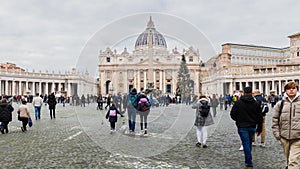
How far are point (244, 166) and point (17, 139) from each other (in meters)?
7.00

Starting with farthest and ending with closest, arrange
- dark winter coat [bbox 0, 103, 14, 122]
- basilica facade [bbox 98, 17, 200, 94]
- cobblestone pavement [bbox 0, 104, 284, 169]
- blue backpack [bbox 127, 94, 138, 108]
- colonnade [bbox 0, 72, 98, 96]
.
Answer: colonnade [bbox 0, 72, 98, 96]
basilica facade [bbox 98, 17, 200, 94]
dark winter coat [bbox 0, 103, 14, 122]
blue backpack [bbox 127, 94, 138, 108]
cobblestone pavement [bbox 0, 104, 284, 169]

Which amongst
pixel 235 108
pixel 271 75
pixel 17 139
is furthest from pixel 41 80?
pixel 235 108

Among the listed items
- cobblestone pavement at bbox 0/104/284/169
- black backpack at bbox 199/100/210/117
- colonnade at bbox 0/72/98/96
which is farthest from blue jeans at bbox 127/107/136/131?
colonnade at bbox 0/72/98/96

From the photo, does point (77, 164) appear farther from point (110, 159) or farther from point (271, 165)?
point (271, 165)

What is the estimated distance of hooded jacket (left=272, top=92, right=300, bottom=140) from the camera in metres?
4.74

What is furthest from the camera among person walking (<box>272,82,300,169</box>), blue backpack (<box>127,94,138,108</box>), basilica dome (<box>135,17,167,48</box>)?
basilica dome (<box>135,17,167,48</box>)

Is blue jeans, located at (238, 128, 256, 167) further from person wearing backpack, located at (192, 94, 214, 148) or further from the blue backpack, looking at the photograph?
the blue backpack

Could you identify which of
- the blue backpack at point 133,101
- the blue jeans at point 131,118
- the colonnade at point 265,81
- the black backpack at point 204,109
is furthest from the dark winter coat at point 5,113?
the colonnade at point 265,81

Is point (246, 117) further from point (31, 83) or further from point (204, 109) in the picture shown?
point (31, 83)

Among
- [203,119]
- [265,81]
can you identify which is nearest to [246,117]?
[203,119]

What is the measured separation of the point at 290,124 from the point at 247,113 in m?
1.26

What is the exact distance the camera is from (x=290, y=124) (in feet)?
15.7

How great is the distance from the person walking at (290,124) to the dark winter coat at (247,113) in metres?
1.00

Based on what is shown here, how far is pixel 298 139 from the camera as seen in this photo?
15.5 ft
